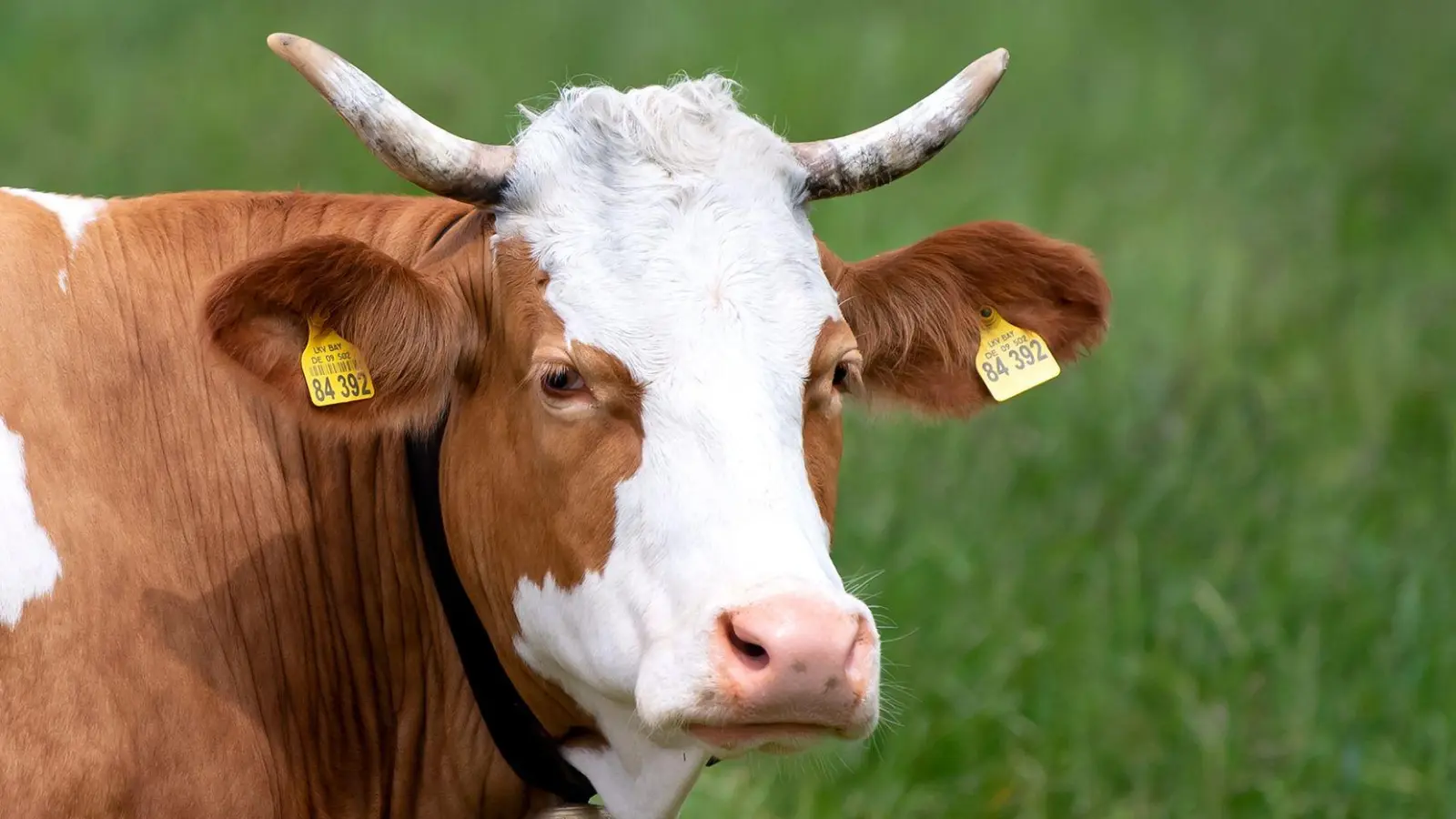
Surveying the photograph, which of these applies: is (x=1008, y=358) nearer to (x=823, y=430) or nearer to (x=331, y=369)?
(x=823, y=430)

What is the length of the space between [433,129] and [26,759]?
1373mm

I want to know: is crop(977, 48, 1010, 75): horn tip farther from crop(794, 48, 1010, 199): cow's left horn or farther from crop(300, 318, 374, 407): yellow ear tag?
Answer: crop(300, 318, 374, 407): yellow ear tag

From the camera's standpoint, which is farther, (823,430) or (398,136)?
(823,430)

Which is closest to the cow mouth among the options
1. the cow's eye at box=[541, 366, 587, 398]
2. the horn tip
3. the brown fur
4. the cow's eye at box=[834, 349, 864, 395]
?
the brown fur

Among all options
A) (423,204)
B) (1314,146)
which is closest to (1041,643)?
(423,204)

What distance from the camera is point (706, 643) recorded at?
3162mm

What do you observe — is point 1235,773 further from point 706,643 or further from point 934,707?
point 706,643

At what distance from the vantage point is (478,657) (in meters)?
3.90

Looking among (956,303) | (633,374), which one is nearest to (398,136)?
(633,374)

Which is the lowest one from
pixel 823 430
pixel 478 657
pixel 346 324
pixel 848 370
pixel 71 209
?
pixel 478 657

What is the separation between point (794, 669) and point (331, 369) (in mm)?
1153

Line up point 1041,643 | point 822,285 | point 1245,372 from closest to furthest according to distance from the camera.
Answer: point 822,285
point 1041,643
point 1245,372

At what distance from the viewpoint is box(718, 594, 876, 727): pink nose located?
3.07 m

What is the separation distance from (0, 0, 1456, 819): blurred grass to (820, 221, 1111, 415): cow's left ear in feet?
3.17
